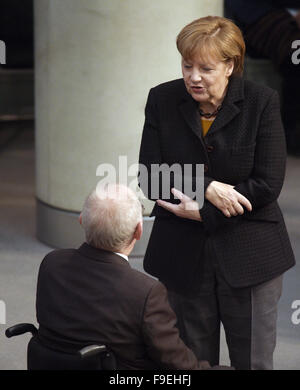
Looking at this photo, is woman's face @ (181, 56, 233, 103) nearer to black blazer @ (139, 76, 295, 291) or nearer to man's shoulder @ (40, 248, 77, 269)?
black blazer @ (139, 76, 295, 291)

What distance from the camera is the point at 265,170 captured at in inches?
115

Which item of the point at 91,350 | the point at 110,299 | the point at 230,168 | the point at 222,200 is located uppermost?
the point at 230,168

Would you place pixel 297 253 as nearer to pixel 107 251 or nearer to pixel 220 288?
pixel 220 288

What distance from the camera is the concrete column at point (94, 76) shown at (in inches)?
223

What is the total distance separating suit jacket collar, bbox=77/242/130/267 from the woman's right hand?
45 cm

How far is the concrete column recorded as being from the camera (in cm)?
567

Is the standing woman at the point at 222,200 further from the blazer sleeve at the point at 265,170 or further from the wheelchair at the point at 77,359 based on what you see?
the wheelchair at the point at 77,359

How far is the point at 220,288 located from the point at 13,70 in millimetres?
9500

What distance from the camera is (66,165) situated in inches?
237

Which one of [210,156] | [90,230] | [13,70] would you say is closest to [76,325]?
[90,230]

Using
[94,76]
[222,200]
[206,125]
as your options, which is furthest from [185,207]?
[94,76]

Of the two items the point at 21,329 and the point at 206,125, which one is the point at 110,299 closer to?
the point at 21,329

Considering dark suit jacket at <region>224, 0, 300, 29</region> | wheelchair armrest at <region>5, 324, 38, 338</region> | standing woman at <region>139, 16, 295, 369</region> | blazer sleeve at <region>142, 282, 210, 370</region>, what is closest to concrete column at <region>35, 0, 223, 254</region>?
standing woman at <region>139, 16, 295, 369</region>

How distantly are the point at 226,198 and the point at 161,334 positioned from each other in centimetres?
58
